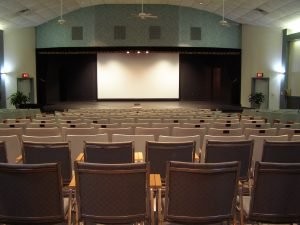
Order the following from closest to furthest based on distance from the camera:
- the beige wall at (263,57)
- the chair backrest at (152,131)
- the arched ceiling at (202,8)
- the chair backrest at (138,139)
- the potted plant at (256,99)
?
the chair backrest at (138,139) < the chair backrest at (152,131) < the arched ceiling at (202,8) < the potted plant at (256,99) < the beige wall at (263,57)

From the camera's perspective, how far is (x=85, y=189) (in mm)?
2791

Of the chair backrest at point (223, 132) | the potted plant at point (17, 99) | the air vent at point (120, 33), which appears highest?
the air vent at point (120, 33)

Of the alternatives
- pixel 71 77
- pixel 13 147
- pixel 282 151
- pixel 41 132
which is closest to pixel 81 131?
pixel 41 132

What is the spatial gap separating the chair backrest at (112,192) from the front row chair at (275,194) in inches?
35.7

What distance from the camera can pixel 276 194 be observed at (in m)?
2.90

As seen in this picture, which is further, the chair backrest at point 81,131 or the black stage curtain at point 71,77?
the black stage curtain at point 71,77

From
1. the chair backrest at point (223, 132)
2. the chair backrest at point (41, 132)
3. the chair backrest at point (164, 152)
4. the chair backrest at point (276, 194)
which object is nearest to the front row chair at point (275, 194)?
the chair backrest at point (276, 194)

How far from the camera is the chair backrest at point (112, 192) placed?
2.73m

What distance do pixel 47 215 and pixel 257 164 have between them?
67.8 inches

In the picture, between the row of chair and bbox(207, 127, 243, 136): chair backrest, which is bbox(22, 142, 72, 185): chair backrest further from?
bbox(207, 127, 243, 136): chair backrest

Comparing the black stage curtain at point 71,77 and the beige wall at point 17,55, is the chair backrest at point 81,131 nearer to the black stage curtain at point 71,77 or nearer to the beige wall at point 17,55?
the beige wall at point 17,55

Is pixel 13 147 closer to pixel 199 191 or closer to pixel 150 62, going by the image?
pixel 199 191

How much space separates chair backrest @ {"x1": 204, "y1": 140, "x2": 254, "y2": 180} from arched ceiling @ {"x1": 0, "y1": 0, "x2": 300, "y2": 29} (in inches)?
632

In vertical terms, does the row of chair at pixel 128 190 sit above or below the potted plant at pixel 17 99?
below
